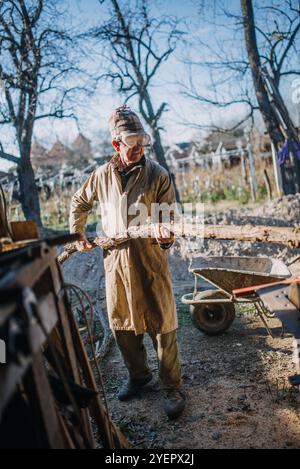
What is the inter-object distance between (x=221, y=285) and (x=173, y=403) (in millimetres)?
1663

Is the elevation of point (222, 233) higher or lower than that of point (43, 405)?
higher

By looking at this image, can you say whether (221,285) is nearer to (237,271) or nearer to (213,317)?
(237,271)

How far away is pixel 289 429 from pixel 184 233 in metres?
1.67

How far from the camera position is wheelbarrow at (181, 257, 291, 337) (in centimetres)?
421

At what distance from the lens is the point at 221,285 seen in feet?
14.1

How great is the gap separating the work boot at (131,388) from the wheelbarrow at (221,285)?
131 cm

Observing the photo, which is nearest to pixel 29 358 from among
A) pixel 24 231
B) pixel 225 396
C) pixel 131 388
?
pixel 24 231

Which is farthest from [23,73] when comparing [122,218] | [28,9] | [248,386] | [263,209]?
[248,386]

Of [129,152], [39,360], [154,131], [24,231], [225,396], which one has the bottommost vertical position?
[225,396]

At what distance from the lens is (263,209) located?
10.5 m

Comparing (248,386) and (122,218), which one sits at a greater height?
(122,218)

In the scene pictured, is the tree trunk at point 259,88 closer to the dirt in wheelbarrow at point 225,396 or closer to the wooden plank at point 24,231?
the dirt in wheelbarrow at point 225,396

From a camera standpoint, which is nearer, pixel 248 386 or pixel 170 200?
pixel 170 200
